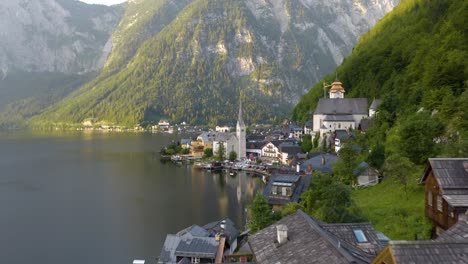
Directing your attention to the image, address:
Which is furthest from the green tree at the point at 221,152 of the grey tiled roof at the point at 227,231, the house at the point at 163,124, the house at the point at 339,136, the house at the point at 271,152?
the house at the point at 163,124

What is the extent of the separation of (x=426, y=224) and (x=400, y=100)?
29.2 metres

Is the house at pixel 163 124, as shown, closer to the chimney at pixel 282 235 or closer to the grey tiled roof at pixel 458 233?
the chimney at pixel 282 235

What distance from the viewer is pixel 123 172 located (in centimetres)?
6228

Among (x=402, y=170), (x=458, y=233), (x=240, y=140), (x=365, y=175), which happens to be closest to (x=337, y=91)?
(x=240, y=140)

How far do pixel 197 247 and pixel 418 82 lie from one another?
97.6 feet

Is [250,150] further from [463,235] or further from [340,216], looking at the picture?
[463,235]

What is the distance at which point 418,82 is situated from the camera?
41.8 m

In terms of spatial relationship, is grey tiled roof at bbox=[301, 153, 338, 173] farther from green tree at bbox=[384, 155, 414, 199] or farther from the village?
green tree at bbox=[384, 155, 414, 199]

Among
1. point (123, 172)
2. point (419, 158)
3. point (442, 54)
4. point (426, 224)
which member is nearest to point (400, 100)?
point (442, 54)

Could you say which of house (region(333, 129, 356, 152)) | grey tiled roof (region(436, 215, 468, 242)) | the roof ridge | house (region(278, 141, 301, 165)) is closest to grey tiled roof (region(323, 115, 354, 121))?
house (region(333, 129, 356, 152))

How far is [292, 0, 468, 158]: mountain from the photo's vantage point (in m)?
25.0

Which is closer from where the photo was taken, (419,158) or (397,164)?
(397,164)

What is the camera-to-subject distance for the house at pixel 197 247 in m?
23.0

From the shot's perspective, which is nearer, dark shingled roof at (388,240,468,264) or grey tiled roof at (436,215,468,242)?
dark shingled roof at (388,240,468,264)
